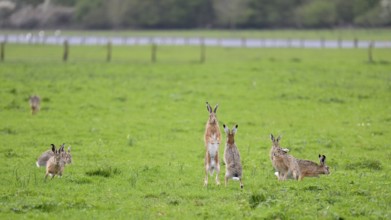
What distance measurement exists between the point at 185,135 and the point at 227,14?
3604 inches

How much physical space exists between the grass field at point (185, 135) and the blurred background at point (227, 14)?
62.5 m

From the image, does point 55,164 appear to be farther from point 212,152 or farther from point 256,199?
point 256,199

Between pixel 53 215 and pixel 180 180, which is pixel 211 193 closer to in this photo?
pixel 180 180

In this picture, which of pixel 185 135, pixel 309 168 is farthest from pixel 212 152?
pixel 185 135

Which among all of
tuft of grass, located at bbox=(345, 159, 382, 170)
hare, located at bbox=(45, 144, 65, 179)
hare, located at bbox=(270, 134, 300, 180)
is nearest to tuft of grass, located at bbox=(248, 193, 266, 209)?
hare, located at bbox=(270, 134, 300, 180)

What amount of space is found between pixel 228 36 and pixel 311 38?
44.5 feet

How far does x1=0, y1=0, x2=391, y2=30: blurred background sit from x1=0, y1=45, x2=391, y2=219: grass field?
6245 centimetres

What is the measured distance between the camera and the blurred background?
113500 millimetres

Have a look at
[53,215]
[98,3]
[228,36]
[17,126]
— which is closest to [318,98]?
[17,126]

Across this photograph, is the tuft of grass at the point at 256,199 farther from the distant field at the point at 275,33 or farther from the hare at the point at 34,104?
the distant field at the point at 275,33

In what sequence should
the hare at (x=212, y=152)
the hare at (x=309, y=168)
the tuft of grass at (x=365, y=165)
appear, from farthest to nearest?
the tuft of grass at (x=365, y=165), the hare at (x=309, y=168), the hare at (x=212, y=152)

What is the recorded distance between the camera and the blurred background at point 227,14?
114 meters

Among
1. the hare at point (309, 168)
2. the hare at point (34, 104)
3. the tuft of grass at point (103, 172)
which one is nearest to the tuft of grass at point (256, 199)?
the hare at point (309, 168)

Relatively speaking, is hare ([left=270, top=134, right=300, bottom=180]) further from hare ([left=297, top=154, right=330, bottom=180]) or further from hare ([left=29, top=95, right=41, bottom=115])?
hare ([left=29, top=95, right=41, bottom=115])
